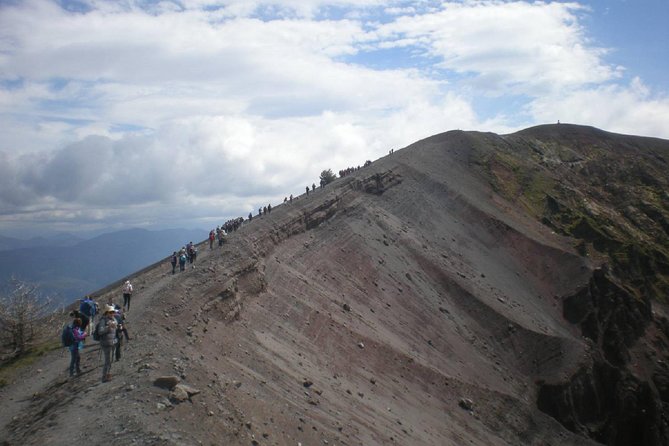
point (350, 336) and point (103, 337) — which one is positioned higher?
point (103, 337)

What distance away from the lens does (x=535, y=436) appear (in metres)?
37.0

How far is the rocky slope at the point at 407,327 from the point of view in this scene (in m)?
18.6

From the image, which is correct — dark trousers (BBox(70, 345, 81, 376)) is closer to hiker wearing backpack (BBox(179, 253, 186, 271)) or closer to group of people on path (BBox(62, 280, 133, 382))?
group of people on path (BBox(62, 280, 133, 382))

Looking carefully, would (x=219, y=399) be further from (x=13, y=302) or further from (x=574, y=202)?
(x=574, y=202)

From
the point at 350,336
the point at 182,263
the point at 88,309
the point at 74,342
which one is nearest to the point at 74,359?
the point at 74,342

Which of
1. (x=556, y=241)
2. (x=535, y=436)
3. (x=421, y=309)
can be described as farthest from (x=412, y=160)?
(x=535, y=436)

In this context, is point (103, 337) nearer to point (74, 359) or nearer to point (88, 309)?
point (74, 359)

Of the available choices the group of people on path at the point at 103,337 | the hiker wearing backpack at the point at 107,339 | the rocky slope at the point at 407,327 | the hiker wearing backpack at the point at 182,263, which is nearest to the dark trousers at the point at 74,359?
the group of people on path at the point at 103,337

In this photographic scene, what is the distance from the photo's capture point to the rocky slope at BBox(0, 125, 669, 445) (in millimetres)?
18562

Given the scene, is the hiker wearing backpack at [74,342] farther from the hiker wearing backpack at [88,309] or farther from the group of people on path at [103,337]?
the hiker wearing backpack at [88,309]

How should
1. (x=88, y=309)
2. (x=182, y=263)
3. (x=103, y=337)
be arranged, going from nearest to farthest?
(x=103, y=337) < (x=88, y=309) < (x=182, y=263)

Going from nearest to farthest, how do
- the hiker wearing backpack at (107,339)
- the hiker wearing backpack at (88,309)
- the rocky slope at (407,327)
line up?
the hiker wearing backpack at (107,339) < the rocky slope at (407,327) < the hiker wearing backpack at (88,309)

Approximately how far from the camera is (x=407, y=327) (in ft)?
133

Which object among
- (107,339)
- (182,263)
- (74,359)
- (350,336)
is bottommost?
(350,336)
